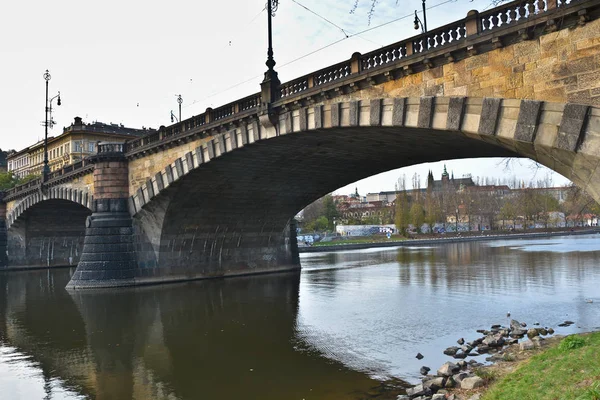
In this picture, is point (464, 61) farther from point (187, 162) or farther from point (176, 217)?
point (176, 217)

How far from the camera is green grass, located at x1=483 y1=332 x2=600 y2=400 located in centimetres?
824

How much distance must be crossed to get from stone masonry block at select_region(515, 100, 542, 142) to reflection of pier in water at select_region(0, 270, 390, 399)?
22.5ft

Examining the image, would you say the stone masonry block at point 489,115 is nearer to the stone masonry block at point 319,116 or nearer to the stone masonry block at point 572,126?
the stone masonry block at point 572,126

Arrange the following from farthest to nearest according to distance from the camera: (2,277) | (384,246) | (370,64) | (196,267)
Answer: (384,246)
(2,277)
(196,267)
(370,64)

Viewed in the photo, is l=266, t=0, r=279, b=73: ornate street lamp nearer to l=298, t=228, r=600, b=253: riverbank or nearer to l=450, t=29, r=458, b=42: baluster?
l=450, t=29, r=458, b=42: baluster

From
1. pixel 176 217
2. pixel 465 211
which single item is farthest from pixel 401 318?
pixel 465 211

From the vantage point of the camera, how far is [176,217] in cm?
3275

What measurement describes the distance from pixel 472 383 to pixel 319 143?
49.0ft

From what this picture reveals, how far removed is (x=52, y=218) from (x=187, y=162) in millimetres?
29790

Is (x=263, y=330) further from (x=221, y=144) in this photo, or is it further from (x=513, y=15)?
(x=513, y=15)

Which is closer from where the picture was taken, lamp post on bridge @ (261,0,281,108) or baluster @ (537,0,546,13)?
baluster @ (537,0,546,13)

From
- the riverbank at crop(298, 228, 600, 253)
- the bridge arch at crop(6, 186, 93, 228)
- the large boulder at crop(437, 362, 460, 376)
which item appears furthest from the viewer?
the riverbank at crop(298, 228, 600, 253)

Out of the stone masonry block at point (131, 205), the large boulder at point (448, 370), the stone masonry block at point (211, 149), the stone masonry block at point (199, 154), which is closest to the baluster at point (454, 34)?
the large boulder at point (448, 370)

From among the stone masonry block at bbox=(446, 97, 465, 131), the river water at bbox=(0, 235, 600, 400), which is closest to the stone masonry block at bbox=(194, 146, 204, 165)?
the river water at bbox=(0, 235, 600, 400)
